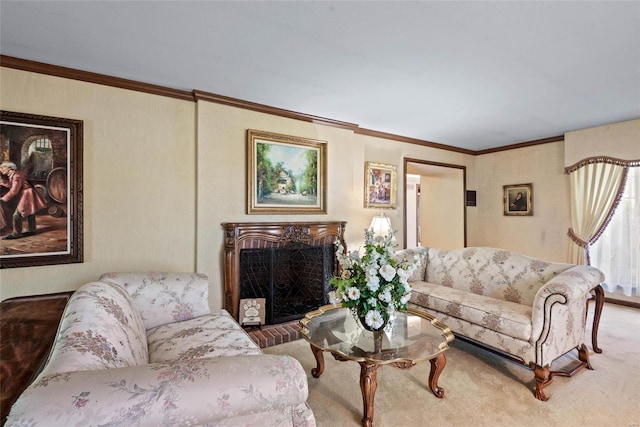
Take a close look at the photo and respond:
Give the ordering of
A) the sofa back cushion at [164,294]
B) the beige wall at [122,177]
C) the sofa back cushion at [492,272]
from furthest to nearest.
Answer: the sofa back cushion at [492,272], the beige wall at [122,177], the sofa back cushion at [164,294]

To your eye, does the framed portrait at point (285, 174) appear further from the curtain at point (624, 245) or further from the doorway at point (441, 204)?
the curtain at point (624, 245)

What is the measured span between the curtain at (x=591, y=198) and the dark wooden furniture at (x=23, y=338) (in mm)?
5599

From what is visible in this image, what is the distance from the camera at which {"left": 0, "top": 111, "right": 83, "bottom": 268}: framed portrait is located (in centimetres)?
223

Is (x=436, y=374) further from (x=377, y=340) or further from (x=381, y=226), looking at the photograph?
(x=381, y=226)

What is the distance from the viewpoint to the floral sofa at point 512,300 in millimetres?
2082

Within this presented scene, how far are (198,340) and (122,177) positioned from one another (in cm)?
171

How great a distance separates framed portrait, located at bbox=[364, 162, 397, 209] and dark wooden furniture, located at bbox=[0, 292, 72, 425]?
3.44m

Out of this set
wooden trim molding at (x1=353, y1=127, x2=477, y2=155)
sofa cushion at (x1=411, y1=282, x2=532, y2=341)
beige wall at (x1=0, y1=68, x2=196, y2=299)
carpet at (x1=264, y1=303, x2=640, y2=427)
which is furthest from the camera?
wooden trim molding at (x1=353, y1=127, x2=477, y2=155)

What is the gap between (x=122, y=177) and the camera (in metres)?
2.62

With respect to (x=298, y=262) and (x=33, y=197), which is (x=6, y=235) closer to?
(x=33, y=197)

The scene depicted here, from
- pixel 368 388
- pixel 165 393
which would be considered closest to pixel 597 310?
pixel 368 388

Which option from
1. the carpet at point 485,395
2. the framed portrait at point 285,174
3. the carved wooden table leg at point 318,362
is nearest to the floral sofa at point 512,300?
the carpet at point 485,395

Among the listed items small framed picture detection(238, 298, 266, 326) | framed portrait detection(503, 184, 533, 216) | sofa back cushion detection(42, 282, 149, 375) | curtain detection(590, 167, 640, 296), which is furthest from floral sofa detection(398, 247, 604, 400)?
sofa back cushion detection(42, 282, 149, 375)

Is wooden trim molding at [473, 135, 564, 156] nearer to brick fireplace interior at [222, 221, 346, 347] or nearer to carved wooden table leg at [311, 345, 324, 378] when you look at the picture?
brick fireplace interior at [222, 221, 346, 347]
